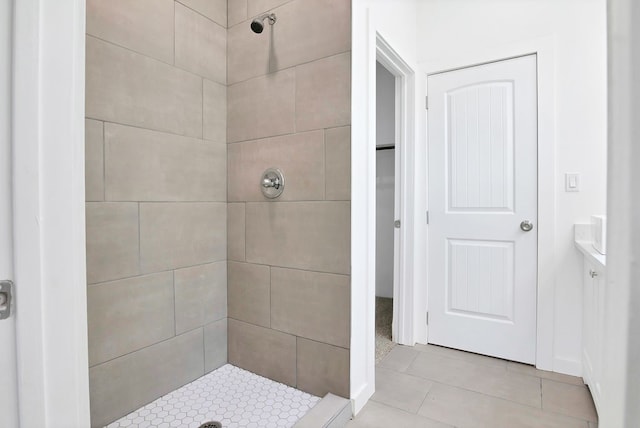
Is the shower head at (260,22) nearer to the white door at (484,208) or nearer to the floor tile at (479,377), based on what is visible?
the white door at (484,208)

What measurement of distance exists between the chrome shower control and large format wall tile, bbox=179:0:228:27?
100 centimetres

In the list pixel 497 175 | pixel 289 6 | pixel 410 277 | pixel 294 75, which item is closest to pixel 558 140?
pixel 497 175

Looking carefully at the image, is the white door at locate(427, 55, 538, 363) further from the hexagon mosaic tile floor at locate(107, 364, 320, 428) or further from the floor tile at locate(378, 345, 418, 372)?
the hexagon mosaic tile floor at locate(107, 364, 320, 428)

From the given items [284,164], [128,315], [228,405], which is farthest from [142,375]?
[284,164]

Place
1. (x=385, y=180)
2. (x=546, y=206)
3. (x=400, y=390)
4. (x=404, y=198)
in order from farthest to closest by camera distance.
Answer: (x=385, y=180), (x=404, y=198), (x=546, y=206), (x=400, y=390)

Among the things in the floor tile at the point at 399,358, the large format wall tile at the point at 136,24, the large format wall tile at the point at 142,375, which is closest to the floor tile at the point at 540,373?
the floor tile at the point at 399,358

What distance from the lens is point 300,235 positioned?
1.81 meters

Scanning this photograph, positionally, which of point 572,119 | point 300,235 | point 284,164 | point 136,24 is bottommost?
point 300,235

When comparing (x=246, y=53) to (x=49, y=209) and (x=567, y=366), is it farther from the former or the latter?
(x=567, y=366)

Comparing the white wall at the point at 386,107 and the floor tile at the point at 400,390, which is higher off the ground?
the white wall at the point at 386,107

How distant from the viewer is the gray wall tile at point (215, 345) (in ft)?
6.49

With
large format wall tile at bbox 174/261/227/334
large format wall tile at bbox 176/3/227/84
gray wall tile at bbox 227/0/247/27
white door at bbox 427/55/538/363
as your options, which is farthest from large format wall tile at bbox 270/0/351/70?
large format wall tile at bbox 174/261/227/334

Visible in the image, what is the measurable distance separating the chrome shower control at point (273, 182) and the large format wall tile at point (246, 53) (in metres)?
0.59

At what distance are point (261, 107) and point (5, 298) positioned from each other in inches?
64.5
